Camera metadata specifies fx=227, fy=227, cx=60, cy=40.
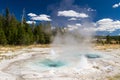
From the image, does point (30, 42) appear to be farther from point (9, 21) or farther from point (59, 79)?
point (59, 79)

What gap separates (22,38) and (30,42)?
8098 millimetres

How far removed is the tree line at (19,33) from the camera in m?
60.6

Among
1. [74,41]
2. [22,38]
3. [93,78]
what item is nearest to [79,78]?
[93,78]

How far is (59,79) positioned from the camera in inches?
591

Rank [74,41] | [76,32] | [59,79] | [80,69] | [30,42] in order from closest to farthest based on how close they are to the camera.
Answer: [59,79], [80,69], [76,32], [74,41], [30,42]

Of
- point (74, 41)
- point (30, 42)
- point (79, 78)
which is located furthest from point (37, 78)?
point (30, 42)

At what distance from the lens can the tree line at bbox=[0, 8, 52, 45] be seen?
60625 mm

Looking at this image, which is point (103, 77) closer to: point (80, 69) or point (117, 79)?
point (117, 79)

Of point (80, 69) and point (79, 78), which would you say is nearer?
point (79, 78)

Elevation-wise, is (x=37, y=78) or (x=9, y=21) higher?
(x=9, y=21)

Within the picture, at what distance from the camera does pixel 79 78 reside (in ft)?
50.0

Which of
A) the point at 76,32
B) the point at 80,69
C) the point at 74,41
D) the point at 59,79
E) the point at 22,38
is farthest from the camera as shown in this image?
the point at 22,38

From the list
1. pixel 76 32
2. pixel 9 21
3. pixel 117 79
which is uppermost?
pixel 9 21

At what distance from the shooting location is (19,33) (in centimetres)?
6084
